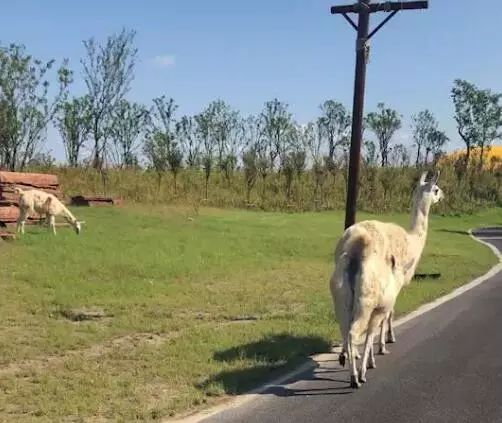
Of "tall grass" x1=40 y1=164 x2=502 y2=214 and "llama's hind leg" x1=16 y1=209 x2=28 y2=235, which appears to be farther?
"tall grass" x1=40 y1=164 x2=502 y2=214

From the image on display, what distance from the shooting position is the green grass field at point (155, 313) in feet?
24.0

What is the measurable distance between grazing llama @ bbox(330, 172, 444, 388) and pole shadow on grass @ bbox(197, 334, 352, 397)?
1.20 feet

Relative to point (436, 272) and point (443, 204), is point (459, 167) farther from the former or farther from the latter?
point (436, 272)

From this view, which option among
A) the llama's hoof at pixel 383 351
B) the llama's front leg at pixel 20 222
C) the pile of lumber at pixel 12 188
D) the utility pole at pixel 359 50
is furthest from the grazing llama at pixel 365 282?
the pile of lumber at pixel 12 188

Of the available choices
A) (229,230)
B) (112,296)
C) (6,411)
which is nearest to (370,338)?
(6,411)

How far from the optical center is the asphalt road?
678 cm

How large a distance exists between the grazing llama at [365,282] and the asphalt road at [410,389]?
371mm

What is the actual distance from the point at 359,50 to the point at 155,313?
6.31 meters

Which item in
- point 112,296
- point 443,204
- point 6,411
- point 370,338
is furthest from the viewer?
point 443,204

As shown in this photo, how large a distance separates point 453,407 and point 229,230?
61.3 ft

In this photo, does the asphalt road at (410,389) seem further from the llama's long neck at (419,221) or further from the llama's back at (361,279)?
the llama's long neck at (419,221)

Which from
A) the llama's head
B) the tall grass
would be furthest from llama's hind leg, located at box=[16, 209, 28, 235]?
the tall grass

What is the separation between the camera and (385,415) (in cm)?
679

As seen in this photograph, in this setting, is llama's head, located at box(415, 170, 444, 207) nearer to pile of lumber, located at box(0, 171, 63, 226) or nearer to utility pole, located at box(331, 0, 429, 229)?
utility pole, located at box(331, 0, 429, 229)
